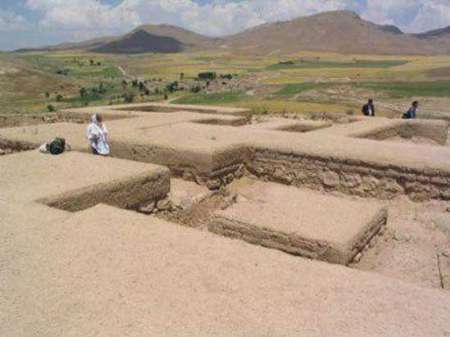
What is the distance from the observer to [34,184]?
20.9 feet

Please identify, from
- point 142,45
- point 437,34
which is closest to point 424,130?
point 142,45

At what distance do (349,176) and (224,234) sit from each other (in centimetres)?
294

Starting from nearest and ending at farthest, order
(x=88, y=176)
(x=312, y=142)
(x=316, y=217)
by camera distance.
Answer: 1. (x=316, y=217)
2. (x=88, y=176)
3. (x=312, y=142)

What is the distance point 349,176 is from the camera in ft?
26.5

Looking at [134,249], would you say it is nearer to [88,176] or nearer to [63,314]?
[63,314]

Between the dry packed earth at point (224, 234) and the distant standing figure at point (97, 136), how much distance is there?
0.48 meters

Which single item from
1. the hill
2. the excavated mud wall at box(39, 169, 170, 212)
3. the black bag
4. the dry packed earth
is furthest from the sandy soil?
the hill

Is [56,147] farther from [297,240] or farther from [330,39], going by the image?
[330,39]

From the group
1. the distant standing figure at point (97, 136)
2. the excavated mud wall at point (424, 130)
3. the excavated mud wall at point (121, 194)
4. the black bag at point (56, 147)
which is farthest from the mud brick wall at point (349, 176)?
the excavated mud wall at point (424, 130)

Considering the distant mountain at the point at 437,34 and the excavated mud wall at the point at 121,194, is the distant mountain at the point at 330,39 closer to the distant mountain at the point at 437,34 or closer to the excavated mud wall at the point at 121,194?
the distant mountain at the point at 437,34

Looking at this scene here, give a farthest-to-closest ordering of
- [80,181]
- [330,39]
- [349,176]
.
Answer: [330,39]
[349,176]
[80,181]

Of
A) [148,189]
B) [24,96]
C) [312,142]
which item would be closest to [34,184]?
[148,189]

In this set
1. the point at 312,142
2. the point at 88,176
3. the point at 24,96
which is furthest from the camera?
the point at 24,96

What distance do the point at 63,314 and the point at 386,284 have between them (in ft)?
8.00
